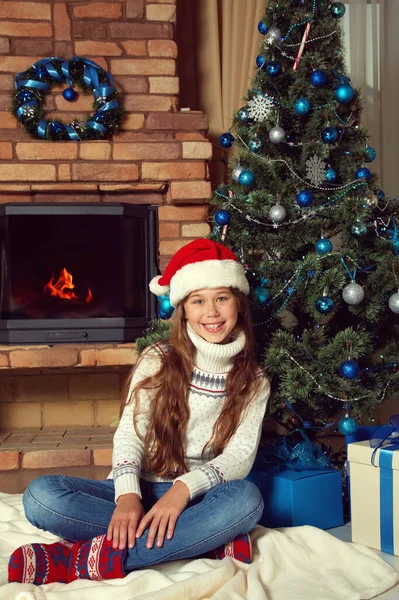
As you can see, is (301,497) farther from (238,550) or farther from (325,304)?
(325,304)

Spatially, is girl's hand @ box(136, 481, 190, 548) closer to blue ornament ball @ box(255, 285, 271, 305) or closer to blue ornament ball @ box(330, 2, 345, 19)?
blue ornament ball @ box(255, 285, 271, 305)

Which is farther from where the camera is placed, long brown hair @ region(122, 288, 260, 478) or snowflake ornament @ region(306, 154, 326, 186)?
snowflake ornament @ region(306, 154, 326, 186)

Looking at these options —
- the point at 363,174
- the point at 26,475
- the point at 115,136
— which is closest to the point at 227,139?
the point at 363,174

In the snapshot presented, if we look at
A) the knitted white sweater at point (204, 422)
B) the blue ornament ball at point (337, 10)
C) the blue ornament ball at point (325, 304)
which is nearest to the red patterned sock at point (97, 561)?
the knitted white sweater at point (204, 422)

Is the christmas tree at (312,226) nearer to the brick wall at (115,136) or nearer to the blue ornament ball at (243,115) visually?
the blue ornament ball at (243,115)

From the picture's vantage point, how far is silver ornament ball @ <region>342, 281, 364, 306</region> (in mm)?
1891

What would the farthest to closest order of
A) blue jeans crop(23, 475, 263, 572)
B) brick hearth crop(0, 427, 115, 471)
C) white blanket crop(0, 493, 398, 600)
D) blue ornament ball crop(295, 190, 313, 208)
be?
brick hearth crop(0, 427, 115, 471) < blue ornament ball crop(295, 190, 313, 208) < blue jeans crop(23, 475, 263, 572) < white blanket crop(0, 493, 398, 600)

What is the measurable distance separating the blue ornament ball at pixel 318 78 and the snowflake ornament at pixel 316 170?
21 centimetres

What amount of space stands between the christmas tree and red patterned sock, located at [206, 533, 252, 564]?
17.9 inches

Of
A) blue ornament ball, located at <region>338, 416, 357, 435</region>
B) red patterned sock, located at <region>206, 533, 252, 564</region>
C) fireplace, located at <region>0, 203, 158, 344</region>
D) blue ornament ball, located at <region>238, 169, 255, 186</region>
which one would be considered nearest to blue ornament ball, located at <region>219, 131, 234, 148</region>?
blue ornament ball, located at <region>238, 169, 255, 186</region>

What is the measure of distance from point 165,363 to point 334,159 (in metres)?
0.81

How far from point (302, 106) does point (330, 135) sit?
12cm

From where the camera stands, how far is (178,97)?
284 centimetres

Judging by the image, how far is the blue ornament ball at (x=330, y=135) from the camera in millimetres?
2031
